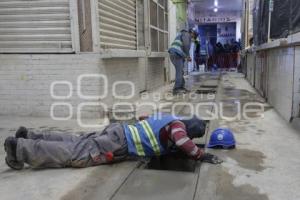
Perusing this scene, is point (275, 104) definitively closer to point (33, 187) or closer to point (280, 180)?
point (280, 180)

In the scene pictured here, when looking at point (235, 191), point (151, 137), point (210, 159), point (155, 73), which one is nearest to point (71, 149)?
point (151, 137)

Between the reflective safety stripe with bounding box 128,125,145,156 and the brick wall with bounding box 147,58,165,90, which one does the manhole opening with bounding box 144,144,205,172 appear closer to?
the reflective safety stripe with bounding box 128,125,145,156

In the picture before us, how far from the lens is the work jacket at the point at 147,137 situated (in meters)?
3.40

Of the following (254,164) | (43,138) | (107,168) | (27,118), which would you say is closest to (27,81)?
(27,118)

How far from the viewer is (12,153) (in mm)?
3193

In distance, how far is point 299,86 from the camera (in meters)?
4.93

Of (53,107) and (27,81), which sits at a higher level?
(27,81)

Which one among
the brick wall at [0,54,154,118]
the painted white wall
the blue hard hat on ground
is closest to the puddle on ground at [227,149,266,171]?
the blue hard hat on ground

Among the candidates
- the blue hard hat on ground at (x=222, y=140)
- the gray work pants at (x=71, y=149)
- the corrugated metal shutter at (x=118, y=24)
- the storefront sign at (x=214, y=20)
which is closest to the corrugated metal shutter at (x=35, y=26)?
the corrugated metal shutter at (x=118, y=24)

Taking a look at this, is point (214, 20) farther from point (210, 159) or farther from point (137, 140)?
point (137, 140)

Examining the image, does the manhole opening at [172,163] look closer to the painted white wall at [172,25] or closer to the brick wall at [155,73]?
the brick wall at [155,73]

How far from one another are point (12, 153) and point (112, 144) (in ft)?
2.98

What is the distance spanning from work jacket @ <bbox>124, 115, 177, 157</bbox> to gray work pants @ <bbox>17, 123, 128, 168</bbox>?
7 cm

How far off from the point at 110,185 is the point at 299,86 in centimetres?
321
